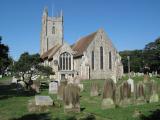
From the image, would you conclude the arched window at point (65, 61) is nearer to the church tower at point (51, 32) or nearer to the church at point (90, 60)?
the church at point (90, 60)

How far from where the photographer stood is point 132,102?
60.4 ft

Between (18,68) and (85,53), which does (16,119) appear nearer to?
(18,68)

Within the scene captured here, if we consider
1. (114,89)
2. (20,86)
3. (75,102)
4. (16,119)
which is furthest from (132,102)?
(20,86)

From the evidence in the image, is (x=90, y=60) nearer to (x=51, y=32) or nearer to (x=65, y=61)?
(x=65, y=61)

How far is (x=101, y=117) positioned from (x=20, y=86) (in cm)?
2024

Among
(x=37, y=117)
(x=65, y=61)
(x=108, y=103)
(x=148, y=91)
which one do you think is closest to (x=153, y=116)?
(x=108, y=103)

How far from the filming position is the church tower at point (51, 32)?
259ft

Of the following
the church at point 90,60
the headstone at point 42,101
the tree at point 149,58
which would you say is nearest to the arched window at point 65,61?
the church at point 90,60

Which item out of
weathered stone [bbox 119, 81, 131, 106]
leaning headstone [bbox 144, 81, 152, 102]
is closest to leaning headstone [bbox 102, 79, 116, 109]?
weathered stone [bbox 119, 81, 131, 106]

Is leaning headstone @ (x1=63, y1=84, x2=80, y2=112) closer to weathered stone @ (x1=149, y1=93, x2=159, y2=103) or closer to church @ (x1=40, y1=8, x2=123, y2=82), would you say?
weathered stone @ (x1=149, y1=93, x2=159, y2=103)

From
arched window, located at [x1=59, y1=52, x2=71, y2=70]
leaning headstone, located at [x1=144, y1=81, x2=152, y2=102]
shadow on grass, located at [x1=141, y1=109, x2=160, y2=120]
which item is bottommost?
shadow on grass, located at [x1=141, y1=109, x2=160, y2=120]

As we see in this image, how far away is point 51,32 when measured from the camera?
79250mm

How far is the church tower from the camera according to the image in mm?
78875

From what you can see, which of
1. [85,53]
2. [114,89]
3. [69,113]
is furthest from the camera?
[85,53]
